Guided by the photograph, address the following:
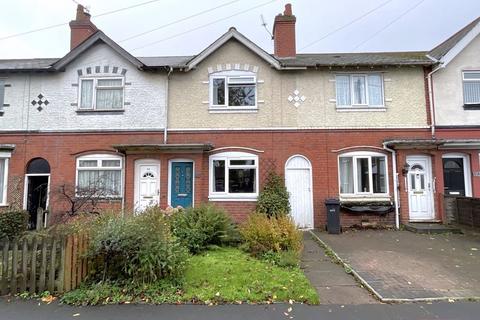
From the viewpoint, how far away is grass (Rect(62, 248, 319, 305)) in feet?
17.9

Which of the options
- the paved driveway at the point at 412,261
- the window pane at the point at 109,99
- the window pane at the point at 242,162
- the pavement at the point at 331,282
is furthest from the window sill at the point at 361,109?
the window pane at the point at 109,99

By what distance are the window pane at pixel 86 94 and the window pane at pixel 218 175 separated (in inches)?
230

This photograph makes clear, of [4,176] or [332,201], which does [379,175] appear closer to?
[332,201]

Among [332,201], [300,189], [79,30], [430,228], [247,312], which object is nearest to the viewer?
[247,312]

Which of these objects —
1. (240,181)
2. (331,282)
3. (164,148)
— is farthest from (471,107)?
(164,148)

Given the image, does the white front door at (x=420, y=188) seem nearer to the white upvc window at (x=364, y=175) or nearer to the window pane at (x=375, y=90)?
the white upvc window at (x=364, y=175)

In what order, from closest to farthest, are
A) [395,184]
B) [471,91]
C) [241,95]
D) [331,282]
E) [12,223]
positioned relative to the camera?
[331,282], [12,223], [395,184], [471,91], [241,95]

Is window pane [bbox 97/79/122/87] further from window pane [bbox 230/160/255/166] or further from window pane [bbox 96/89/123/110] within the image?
window pane [bbox 230/160/255/166]

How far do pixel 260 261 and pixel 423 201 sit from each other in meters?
8.76

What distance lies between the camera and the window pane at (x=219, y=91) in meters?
13.7

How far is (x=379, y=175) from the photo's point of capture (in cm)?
1322

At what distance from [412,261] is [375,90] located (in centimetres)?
805

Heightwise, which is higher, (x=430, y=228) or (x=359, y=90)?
(x=359, y=90)

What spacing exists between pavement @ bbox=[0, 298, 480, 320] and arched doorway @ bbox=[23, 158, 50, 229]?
9.28 m
